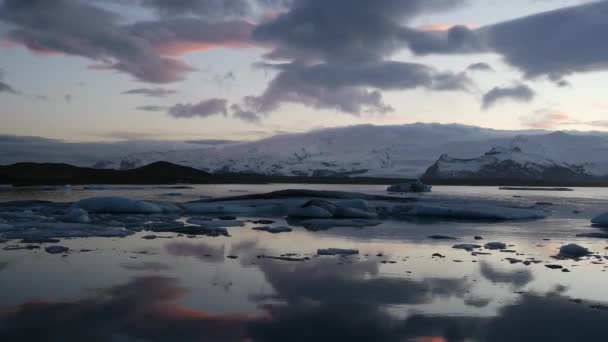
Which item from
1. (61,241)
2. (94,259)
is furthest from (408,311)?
(61,241)

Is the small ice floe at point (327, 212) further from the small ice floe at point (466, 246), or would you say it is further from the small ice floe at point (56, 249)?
the small ice floe at point (56, 249)

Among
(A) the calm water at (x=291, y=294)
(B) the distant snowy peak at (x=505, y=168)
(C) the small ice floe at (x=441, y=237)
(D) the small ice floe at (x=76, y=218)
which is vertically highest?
(B) the distant snowy peak at (x=505, y=168)

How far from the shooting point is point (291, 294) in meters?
8.09

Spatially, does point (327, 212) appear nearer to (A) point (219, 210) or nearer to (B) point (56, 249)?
(A) point (219, 210)

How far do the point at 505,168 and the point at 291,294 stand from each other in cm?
14022

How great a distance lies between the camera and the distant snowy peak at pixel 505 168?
136m

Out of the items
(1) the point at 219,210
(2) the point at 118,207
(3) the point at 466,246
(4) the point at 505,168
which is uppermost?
(4) the point at 505,168

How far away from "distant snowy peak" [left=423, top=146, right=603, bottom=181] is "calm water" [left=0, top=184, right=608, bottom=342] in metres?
125

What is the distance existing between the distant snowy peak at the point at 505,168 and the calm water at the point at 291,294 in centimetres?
12488

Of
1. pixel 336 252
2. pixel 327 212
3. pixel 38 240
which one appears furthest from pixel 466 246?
pixel 38 240

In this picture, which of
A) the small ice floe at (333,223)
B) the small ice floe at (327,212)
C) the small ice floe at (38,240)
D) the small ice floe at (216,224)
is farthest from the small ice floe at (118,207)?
the small ice floe at (38,240)

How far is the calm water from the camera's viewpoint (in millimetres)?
6258

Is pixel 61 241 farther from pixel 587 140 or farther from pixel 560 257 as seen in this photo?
pixel 587 140

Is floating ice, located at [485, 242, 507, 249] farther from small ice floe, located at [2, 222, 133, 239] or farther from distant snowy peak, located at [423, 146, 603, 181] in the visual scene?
distant snowy peak, located at [423, 146, 603, 181]
